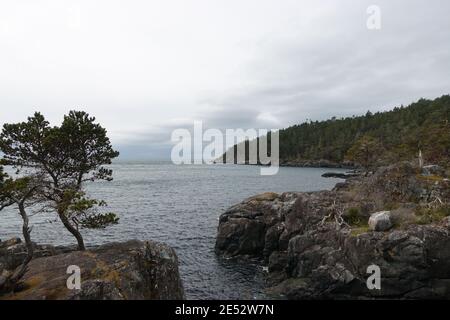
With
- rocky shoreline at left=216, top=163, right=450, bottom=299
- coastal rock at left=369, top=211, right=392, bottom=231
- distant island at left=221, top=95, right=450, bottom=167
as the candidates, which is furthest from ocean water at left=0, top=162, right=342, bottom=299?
distant island at left=221, top=95, right=450, bottom=167

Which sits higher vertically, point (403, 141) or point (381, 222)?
point (403, 141)

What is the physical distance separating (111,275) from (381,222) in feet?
67.0

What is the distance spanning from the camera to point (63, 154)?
22.7 metres

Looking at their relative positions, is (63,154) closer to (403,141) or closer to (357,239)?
(357,239)

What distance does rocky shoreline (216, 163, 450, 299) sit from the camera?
23375 millimetres

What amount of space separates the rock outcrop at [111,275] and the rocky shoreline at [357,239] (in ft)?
40.6

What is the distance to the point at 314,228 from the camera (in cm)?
2969

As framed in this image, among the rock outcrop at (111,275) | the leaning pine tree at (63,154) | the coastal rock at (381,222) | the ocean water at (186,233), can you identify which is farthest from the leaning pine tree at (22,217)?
the coastal rock at (381,222)

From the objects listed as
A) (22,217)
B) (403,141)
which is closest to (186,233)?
(22,217)

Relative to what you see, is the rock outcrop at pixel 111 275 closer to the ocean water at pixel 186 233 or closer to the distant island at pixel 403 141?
the ocean water at pixel 186 233

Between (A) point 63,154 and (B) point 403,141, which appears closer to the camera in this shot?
(A) point 63,154
